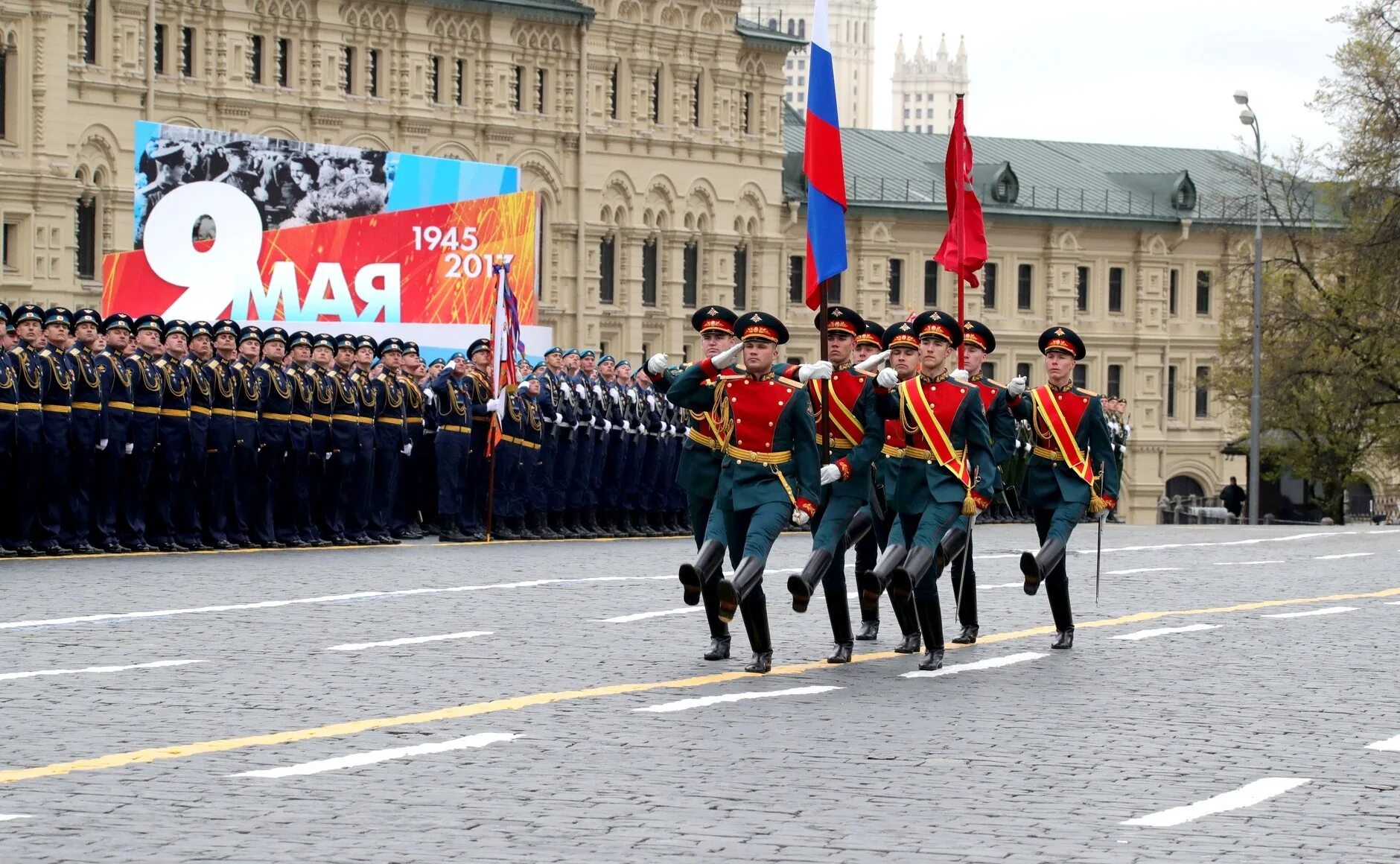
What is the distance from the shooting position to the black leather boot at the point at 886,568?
45.0 ft

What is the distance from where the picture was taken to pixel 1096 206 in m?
83.7

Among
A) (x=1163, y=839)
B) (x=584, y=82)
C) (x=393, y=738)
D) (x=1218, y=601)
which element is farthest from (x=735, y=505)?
(x=584, y=82)

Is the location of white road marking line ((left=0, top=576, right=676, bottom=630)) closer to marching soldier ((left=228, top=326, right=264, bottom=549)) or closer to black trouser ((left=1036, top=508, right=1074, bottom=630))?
marching soldier ((left=228, top=326, right=264, bottom=549))

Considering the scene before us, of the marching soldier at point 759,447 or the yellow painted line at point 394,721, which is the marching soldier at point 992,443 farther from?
the marching soldier at point 759,447

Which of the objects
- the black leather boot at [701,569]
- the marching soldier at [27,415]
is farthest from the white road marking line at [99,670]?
the marching soldier at [27,415]

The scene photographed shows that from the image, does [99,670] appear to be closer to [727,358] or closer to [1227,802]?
[727,358]

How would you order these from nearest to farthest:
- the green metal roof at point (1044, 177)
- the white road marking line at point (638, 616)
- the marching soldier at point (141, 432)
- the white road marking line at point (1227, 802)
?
the white road marking line at point (1227, 802), the white road marking line at point (638, 616), the marching soldier at point (141, 432), the green metal roof at point (1044, 177)

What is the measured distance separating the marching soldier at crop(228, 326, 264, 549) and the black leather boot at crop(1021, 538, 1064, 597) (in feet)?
31.8

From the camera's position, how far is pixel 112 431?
69.5 feet

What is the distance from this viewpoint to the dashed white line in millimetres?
18312

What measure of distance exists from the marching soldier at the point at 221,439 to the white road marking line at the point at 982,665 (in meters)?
9.59

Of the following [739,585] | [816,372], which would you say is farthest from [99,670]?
[816,372]

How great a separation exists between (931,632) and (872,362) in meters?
1.48

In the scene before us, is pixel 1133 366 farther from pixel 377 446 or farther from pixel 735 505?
pixel 735 505
